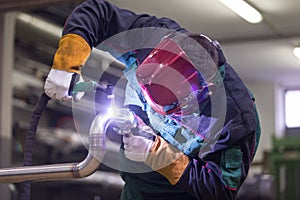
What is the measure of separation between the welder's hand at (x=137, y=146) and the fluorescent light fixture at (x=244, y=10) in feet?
9.29

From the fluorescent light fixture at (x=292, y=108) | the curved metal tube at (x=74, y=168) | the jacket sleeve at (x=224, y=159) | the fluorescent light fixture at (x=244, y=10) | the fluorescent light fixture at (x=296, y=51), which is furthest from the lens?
the fluorescent light fixture at (x=292, y=108)

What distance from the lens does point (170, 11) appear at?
10.1 ft

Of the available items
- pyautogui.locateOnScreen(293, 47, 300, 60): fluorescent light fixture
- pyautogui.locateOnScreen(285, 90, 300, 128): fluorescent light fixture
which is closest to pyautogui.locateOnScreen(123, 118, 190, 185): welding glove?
pyautogui.locateOnScreen(293, 47, 300, 60): fluorescent light fixture

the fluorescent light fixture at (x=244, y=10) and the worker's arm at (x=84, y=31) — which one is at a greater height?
the fluorescent light fixture at (x=244, y=10)

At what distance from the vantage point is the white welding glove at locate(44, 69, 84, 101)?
1.29m

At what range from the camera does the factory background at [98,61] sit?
3641 millimetres

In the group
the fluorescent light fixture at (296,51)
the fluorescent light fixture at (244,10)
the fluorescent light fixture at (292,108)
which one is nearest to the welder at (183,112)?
the fluorescent light fixture at (244,10)

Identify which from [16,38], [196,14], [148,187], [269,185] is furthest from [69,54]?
[269,185]

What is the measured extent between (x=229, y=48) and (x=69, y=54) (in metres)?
4.05

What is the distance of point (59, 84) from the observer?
1282 mm

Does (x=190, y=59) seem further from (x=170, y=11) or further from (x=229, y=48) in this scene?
(x=229, y=48)

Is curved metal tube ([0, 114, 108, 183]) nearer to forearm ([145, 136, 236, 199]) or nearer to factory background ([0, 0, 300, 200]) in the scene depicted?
forearm ([145, 136, 236, 199])

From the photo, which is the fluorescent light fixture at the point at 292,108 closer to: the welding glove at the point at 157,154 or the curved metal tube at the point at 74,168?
the welding glove at the point at 157,154

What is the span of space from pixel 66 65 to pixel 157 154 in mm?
312
